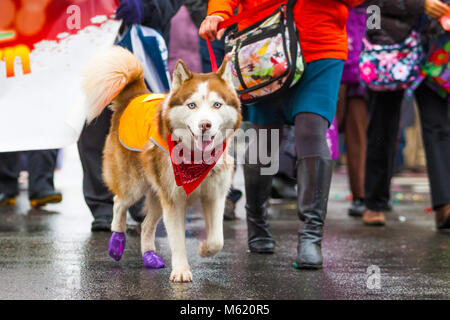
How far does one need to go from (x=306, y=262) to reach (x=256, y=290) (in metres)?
0.67

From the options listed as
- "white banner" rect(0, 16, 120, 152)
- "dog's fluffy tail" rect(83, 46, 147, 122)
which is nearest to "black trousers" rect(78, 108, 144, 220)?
"white banner" rect(0, 16, 120, 152)

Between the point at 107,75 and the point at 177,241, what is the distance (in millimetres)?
1176

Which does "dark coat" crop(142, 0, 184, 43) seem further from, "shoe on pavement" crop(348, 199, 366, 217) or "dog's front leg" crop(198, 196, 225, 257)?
"shoe on pavement" crop(348, 199, 366, 217)

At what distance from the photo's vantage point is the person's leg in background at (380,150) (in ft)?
19.1

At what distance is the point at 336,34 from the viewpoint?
398 cm

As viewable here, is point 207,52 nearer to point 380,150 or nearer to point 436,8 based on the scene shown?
point 380,150

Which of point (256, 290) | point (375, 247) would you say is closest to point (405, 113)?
point (375, 247)

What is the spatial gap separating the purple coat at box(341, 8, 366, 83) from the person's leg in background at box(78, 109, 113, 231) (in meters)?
2.41

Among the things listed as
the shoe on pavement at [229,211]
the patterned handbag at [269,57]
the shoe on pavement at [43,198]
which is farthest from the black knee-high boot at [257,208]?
the shoe on pavement at [43,198]

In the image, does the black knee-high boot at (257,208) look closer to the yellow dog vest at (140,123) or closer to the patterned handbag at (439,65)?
the yellow dog vest at (140,123)

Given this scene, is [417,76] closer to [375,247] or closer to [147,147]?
[375,247]

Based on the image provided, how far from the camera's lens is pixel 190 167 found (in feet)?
11.2

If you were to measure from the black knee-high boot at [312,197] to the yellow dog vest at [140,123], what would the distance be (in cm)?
93

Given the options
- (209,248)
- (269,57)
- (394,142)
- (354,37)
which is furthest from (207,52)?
(209,248)
